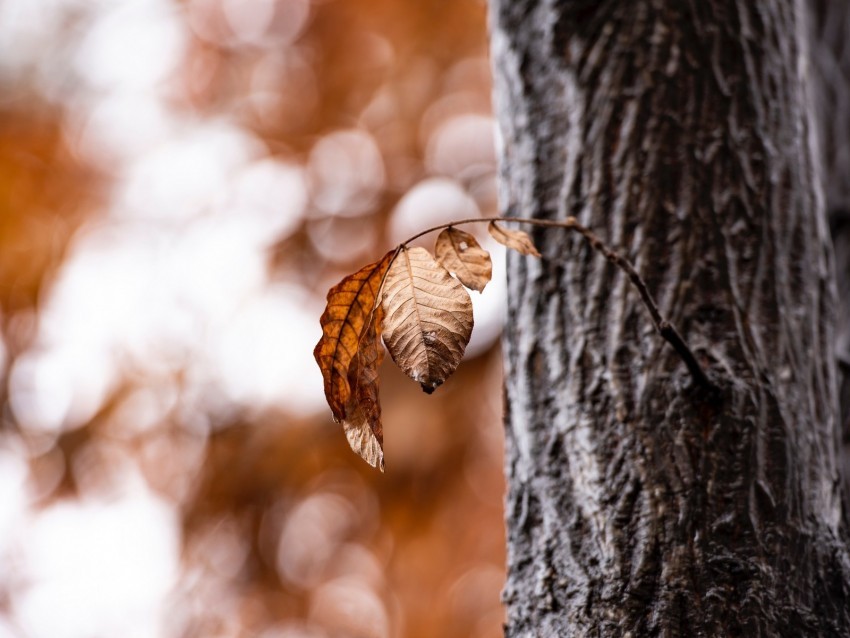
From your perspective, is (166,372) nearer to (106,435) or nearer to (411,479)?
(106,435)

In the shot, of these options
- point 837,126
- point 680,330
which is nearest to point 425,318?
point 680,330

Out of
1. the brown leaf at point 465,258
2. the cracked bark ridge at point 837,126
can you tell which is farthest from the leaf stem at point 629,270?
the cracked bark ridge at point 837,126

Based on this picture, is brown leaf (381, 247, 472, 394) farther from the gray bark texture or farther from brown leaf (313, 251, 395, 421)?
the gray bark texture

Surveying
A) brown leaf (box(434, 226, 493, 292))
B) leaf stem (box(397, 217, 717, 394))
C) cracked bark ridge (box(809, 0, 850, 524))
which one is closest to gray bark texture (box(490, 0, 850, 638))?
leaf stem (box(397, 217, 717, 394))

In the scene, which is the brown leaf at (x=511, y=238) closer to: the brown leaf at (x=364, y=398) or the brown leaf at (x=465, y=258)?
the brown leaf at (x=465, y=258)

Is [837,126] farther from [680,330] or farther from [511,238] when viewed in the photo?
[511,238]

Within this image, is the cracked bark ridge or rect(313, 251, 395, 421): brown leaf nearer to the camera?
rect(313, 251, 395, 421): brown leaf

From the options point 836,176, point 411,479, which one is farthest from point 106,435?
point 836,176
